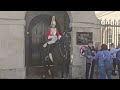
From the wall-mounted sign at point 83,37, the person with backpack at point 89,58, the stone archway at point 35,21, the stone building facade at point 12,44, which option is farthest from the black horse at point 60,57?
the stone building facade at point 12,44

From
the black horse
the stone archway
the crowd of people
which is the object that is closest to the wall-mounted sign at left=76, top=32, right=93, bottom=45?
the crowd of people

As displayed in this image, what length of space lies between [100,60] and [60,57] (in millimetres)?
2128

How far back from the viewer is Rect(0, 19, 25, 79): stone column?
1077 cm

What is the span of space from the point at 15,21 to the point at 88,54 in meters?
3.14

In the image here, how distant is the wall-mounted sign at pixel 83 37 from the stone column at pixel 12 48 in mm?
2304

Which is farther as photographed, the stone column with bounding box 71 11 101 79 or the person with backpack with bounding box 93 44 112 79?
the stone column with bounding box 71 11 101 79

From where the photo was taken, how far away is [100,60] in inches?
390

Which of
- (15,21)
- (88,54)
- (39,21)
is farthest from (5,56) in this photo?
(88,54)

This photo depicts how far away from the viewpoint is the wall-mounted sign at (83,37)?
1167cm

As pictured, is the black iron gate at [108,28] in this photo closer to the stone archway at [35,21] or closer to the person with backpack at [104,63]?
the stone archway at [35,21]

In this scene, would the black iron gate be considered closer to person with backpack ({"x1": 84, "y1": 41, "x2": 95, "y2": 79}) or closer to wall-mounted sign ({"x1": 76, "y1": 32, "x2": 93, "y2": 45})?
wall-mounted sign ({"x1": 76, "y1": 32, "x2": 93, "y2": 45})

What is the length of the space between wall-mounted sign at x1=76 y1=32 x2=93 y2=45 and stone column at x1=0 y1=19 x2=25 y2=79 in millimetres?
2304

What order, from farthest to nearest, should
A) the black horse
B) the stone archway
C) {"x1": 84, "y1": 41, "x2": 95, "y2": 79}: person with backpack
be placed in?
the stone archway < the black horse < {"x1": 84, "y1": 41, "x2": 95, "y2": 79}: person with backpack
